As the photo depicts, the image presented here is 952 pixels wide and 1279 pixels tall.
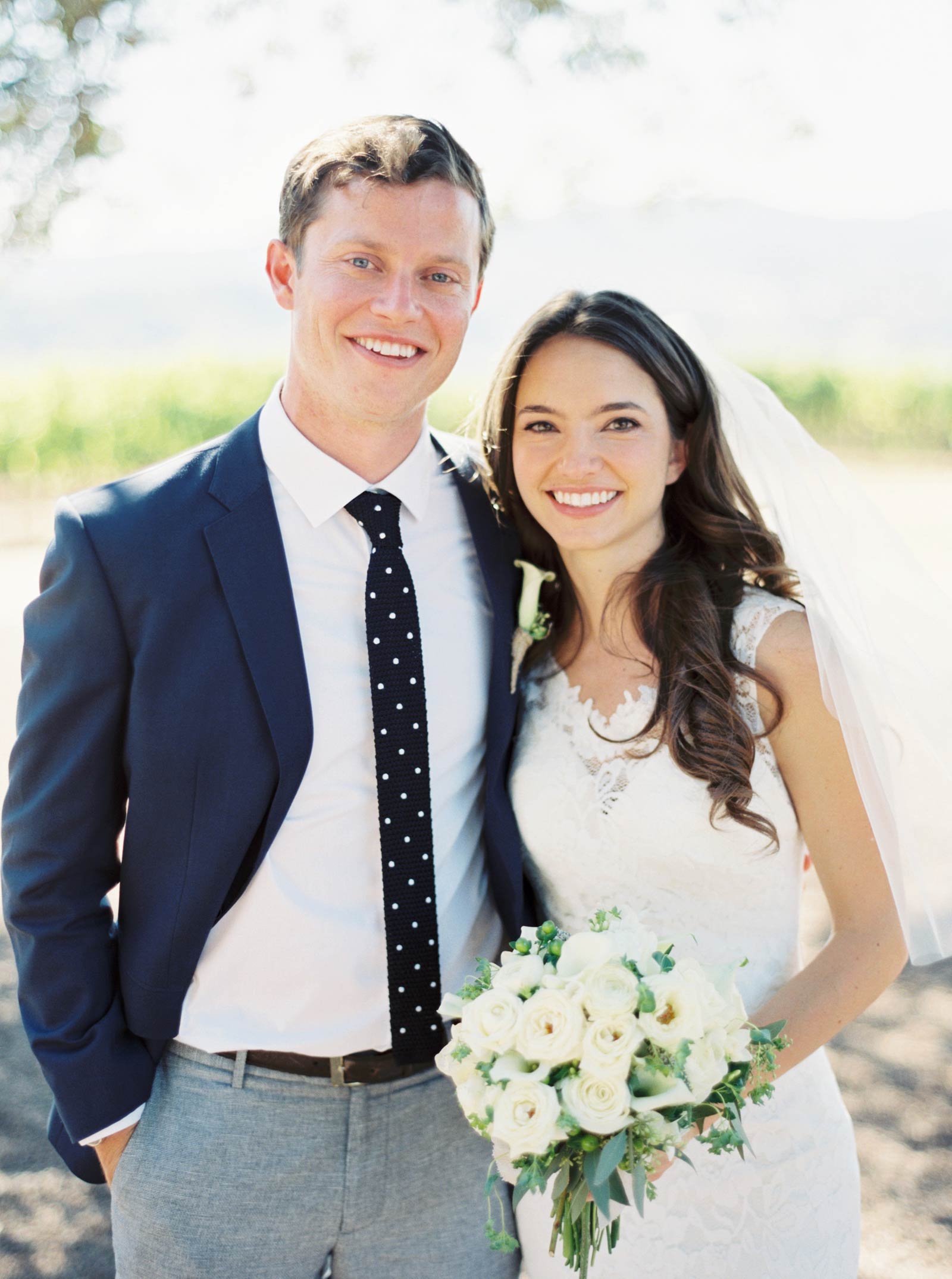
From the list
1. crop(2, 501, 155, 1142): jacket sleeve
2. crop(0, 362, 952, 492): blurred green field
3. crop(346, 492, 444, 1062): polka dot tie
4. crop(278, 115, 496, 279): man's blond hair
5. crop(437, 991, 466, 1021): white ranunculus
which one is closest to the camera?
crop(437, 991, 466, 1021): white ranunculus

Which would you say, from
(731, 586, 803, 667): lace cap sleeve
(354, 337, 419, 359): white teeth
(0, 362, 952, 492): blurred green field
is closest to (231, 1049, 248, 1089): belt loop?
(731, 586, 803, 667): lace cap sleeve

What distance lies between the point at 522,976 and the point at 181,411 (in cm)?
2298

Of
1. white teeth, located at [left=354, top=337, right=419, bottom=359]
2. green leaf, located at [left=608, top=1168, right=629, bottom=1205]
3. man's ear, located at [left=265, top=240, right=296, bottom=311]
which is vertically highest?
man's ear, located at [left=265, top=240, right=296, bottom=311]

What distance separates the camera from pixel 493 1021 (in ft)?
6.18

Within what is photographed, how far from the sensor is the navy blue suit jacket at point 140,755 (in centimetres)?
231

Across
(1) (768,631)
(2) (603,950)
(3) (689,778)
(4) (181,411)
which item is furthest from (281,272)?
(4) (181,411)

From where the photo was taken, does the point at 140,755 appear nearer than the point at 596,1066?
No

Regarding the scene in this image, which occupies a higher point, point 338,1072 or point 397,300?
point 397,300

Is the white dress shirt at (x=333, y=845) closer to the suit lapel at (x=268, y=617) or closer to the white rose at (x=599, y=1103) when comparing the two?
the suit lapel at (x=268, y=617)

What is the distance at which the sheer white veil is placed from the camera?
8.16 feet

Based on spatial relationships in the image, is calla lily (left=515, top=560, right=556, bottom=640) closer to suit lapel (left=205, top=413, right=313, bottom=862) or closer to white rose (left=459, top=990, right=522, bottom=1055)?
suit lapel (left=205, top=413, right=313, bottom=862)

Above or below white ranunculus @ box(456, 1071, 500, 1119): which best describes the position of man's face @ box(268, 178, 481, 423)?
above

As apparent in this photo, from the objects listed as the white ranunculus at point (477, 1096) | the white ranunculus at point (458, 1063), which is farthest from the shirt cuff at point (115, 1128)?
the white ranunculus at point (477, 1096)

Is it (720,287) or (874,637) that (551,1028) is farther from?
(720,287)
